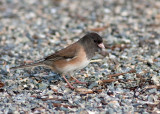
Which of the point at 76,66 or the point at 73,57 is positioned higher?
the point at 73,57

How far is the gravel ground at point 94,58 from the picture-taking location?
376cm

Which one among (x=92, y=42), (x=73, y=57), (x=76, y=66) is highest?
(x=92, y=42)

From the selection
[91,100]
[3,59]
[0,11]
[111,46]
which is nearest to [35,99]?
[91,100]

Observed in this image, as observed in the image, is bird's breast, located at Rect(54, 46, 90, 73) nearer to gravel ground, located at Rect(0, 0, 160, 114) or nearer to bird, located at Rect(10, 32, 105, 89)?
bird, located at Rect(10, 32, 105, 89)

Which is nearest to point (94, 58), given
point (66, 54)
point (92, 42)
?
point (92, 42)

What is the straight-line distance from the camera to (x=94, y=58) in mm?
5328

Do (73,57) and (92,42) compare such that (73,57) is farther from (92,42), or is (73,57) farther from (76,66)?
(92,42)

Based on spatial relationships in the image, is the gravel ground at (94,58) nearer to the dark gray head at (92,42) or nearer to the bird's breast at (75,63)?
Result: the bird's breast at (75,63)

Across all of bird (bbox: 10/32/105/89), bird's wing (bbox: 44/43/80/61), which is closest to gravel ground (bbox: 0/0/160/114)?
bird (bbox: 10/32/105/89)

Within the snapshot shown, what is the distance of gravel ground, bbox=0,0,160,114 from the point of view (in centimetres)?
376

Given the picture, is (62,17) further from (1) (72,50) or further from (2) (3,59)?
(1) (72,50)

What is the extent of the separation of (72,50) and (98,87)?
62cm

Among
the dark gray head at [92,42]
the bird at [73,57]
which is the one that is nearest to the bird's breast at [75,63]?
the bird at [73,57]

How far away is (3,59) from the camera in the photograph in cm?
529
